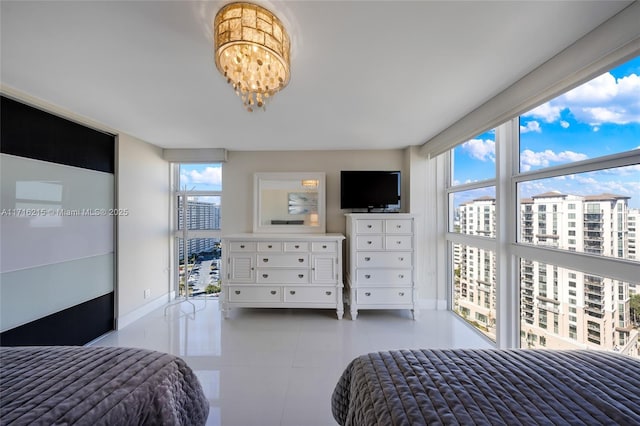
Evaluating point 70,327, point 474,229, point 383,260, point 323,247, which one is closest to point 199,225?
point 70,327

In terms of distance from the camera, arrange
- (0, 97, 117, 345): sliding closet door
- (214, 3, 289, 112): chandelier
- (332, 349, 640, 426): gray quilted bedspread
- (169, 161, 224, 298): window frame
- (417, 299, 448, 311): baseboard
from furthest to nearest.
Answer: (169, 161, 224, 298): window frame < (417, 299, 448, 311): baseboard < (0, 97, 117, 345): sliding closet door < (214, 3, 289, 112): chandelier < (332, 349, 640, 426): gray quilted bedspread

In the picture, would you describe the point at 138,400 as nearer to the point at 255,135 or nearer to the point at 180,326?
the point at 180,326

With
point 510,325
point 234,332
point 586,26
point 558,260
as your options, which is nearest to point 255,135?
point 234,332

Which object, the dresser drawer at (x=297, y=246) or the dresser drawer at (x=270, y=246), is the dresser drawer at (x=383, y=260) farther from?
the dresser drawer at (x=270, y=246)

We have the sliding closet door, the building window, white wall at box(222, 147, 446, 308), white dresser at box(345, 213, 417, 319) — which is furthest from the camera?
white wall at box(222, 147, 446, 308)

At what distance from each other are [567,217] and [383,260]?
1.66m

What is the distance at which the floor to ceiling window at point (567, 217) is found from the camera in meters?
1.31

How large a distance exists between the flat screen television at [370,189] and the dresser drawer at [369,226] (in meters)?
0.37

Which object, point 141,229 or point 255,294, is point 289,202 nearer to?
point 255,294

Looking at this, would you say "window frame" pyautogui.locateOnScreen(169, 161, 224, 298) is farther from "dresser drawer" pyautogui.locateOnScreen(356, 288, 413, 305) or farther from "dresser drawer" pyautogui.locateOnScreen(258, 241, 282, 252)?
"dresser drawer" pyautogui.locateOnScreen(356, 288, 413, 305)

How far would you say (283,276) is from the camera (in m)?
2.88

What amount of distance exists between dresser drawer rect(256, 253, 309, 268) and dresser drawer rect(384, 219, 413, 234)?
1076 millimetres

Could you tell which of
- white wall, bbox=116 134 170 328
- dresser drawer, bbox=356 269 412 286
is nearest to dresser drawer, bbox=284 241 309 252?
dresser drawer, bbox=356 269 412 286

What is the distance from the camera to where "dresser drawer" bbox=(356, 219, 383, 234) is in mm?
2840
